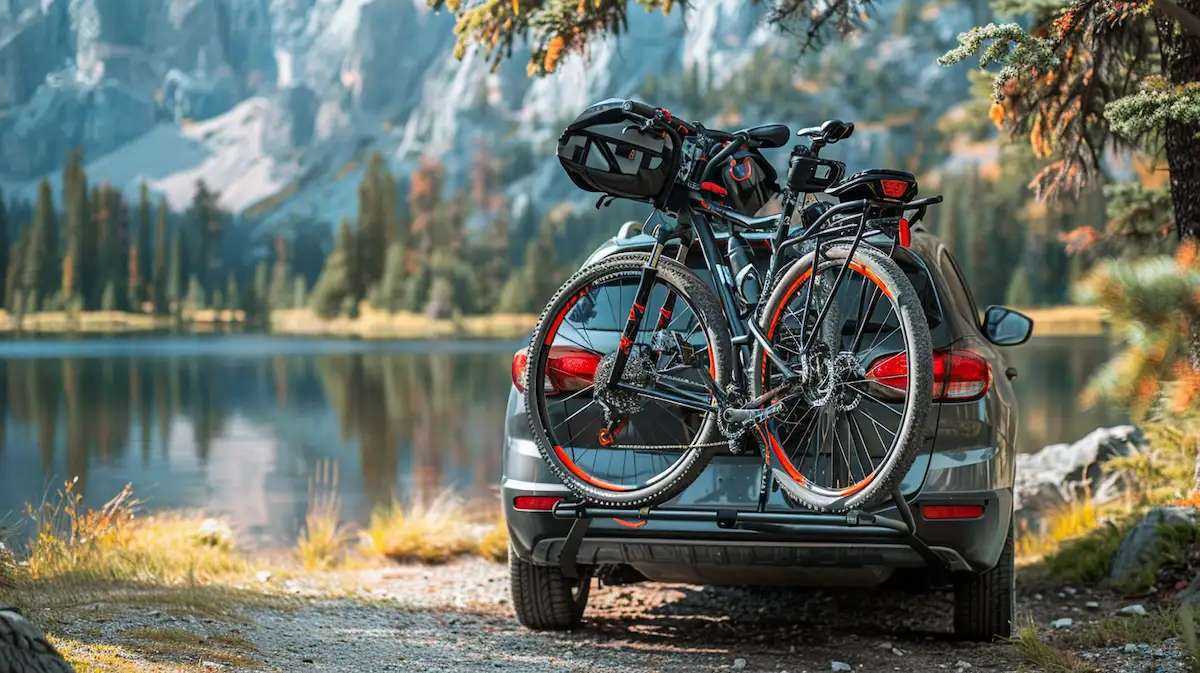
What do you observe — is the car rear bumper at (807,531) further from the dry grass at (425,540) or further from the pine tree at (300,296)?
the pine tree at (300,296)

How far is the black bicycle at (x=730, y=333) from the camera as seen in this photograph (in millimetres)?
4141

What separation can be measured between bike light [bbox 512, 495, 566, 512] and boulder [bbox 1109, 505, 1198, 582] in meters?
3.80

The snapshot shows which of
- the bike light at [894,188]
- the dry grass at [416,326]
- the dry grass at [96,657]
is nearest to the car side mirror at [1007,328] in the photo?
the bike light at [894,188]

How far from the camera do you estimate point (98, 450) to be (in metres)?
31.0

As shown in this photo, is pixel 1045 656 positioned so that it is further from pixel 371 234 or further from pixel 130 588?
pixel 371 234

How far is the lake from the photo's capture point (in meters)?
23.3

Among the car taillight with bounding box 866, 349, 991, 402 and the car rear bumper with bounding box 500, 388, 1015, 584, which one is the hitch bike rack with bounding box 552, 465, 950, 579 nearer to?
the car rear bumper with bounding box 500, 388, 1015, 584

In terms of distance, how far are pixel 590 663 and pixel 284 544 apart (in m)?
10.3

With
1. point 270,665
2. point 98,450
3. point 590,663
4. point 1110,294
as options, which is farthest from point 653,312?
point 98,450

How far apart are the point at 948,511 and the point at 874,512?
32 cm

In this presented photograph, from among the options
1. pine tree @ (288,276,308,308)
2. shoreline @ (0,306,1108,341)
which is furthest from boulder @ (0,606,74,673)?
pine tree @ (288,276,308,308)

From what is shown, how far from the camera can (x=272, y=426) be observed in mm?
36188

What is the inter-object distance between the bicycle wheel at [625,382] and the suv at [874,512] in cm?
15

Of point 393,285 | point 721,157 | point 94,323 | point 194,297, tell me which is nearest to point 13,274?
point 94,323
